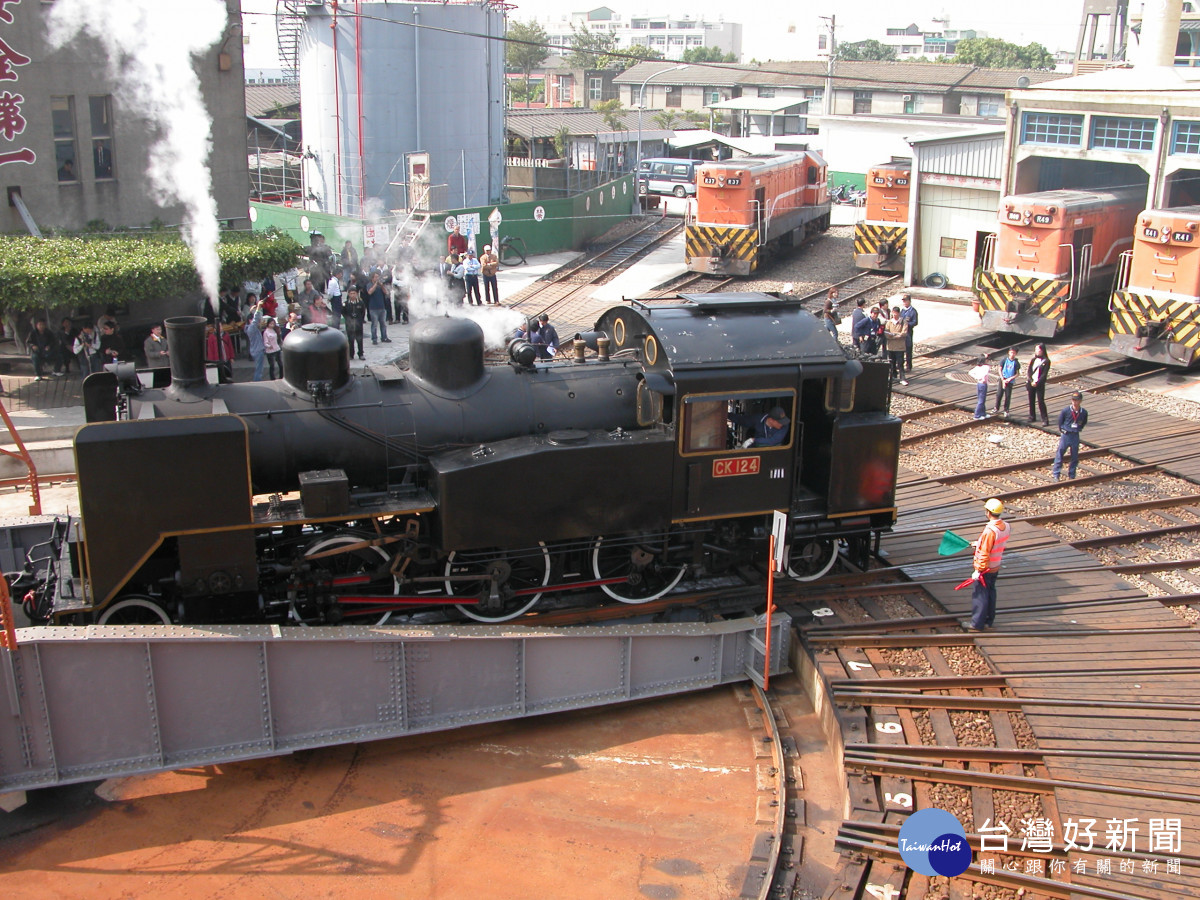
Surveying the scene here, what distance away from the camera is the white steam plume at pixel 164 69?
16.9 m

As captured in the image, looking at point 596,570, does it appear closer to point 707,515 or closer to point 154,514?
point 707,515

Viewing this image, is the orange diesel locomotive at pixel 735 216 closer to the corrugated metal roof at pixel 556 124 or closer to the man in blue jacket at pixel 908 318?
the man in blue jacket at pixel 908 318

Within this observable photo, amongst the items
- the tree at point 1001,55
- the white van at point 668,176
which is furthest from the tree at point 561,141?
the tree at point 1001,55

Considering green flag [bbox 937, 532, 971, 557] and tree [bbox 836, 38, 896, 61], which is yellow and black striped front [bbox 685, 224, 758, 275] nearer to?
green flag [bbox 937, 532, 971, 557]

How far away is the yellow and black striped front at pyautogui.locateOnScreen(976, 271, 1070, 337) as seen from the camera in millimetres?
20266

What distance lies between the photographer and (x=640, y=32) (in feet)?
581

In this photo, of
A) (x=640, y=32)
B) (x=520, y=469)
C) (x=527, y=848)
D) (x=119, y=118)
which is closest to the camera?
(x=527, y=848)

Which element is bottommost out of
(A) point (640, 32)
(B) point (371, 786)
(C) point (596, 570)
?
(B) point (371, 786)

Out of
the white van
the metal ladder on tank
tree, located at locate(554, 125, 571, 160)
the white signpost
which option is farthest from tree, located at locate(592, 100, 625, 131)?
the metal ladder on tank

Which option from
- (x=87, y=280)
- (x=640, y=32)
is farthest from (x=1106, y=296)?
(x=640, y=32)

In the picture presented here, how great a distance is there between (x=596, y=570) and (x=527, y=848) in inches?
136

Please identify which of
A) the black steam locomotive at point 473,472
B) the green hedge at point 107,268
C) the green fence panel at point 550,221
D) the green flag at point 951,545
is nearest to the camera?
the black steam locomotive at point 473,472

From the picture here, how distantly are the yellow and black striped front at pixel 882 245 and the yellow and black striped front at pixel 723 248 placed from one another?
2.74 meters

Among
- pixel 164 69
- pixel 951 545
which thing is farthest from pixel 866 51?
pixel 951 545
